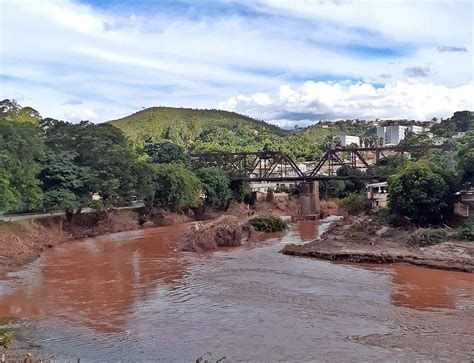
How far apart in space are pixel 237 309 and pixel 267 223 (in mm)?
29023

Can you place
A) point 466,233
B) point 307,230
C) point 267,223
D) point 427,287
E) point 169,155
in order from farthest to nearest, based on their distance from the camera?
point 169,155, point 307,230, point 267,223, point 466,233, point 427,287

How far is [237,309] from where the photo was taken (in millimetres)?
25266

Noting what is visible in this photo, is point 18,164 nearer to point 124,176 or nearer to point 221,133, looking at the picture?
point 124,176

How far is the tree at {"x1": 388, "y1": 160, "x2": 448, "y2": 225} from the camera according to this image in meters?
42.4

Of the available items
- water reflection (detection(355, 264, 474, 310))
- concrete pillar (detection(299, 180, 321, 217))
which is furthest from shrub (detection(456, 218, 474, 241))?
concrete pillar (detection(299, 180, 321, 217))

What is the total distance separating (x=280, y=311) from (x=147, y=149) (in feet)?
205

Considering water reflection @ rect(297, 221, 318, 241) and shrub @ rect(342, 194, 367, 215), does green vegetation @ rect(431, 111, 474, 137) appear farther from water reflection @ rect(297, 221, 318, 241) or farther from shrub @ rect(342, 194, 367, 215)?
water reflection @ rect(297, 221, 318, 241)

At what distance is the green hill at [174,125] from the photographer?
140913 millimetres

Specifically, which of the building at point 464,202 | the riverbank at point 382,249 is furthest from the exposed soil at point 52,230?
the building at point 464,202

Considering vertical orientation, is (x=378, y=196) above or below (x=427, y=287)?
above

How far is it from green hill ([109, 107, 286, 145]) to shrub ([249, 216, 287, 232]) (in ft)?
262

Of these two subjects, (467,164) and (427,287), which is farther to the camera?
(467,164)

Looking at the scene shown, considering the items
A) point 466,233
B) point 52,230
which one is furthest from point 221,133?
point 466,233

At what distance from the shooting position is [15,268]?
3525 cm
